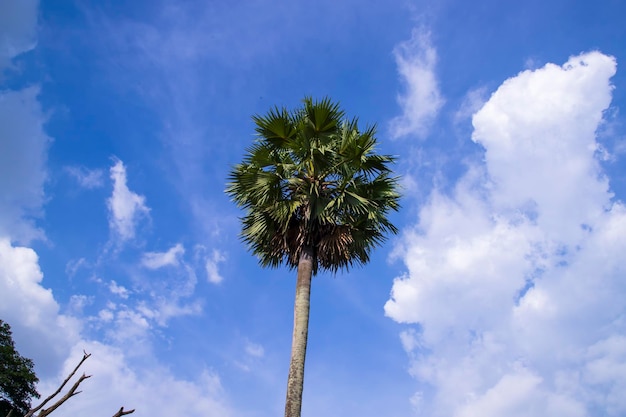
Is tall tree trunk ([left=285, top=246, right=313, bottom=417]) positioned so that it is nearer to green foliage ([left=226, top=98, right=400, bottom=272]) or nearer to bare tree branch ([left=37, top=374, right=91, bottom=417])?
green foliage ([left=226, top=98, right=400, bottom=272])

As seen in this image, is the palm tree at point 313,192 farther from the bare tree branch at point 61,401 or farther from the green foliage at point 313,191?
the bare tree branch at point 61,401

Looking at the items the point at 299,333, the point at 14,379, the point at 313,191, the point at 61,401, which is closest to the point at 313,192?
the point at 313,191

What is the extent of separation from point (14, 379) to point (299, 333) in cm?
2554

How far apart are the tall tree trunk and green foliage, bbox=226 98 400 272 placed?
2.05 feet

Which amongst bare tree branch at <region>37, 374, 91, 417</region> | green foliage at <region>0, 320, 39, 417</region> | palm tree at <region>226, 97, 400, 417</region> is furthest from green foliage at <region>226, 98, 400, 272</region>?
green foliage at <region>0, 320, 39, 417</region>

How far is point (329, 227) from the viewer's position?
40.7 ft

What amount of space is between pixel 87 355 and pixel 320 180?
391 inches

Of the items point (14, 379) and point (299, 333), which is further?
point (14, 379)

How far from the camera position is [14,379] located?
28.3m

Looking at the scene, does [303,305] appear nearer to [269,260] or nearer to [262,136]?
[269,260]

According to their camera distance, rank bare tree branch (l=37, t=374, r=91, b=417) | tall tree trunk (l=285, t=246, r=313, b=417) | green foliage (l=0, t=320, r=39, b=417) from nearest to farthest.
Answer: bare tree branch (l=37, t=374, r=91, b=417) < tall tree trunk (l=285, t=246, r=313, b=417) < green foliage (l=0, t=320, r=39, b=417)

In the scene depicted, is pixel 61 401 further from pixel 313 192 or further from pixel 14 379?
pixel 14 379

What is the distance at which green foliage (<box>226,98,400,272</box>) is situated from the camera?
12297 millimetres

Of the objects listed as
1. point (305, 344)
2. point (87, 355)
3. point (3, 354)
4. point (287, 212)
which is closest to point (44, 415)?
point (87, 355)
